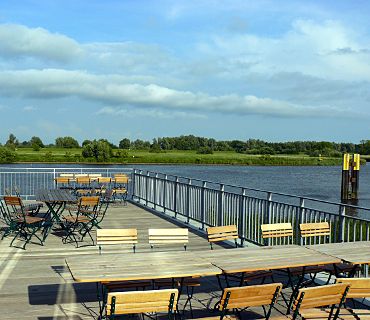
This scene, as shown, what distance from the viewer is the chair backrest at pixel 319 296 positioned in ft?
13.7

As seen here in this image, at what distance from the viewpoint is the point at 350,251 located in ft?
18.5

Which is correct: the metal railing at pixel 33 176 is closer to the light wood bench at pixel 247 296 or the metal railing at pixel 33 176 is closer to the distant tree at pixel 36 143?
the light wood bench at pixel 247 296

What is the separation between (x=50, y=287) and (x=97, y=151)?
176 feet

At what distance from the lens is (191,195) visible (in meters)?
12.1

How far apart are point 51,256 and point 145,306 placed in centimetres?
492

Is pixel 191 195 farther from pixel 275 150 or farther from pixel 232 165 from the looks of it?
pixel 275 150

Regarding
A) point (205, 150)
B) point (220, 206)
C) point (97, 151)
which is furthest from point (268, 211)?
point (205, 150)

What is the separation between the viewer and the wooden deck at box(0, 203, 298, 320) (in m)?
5.76

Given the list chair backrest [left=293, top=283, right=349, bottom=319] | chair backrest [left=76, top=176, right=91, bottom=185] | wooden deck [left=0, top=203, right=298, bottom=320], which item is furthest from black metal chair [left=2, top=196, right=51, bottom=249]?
chair backrest [left=76, top=176, right=91, bottom=185]

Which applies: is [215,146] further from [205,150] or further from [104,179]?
[104,179]

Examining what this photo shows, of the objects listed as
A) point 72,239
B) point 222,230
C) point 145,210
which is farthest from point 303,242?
point 145,210

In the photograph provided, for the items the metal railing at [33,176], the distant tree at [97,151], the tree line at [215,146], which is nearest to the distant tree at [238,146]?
the tree line at [215,146]

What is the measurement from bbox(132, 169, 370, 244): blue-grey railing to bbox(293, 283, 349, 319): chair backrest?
2384 millimetres

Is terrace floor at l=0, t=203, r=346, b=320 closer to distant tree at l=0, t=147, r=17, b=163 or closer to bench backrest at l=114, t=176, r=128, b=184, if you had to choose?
bench backrest at l=114, t=176, r=128, b=184
